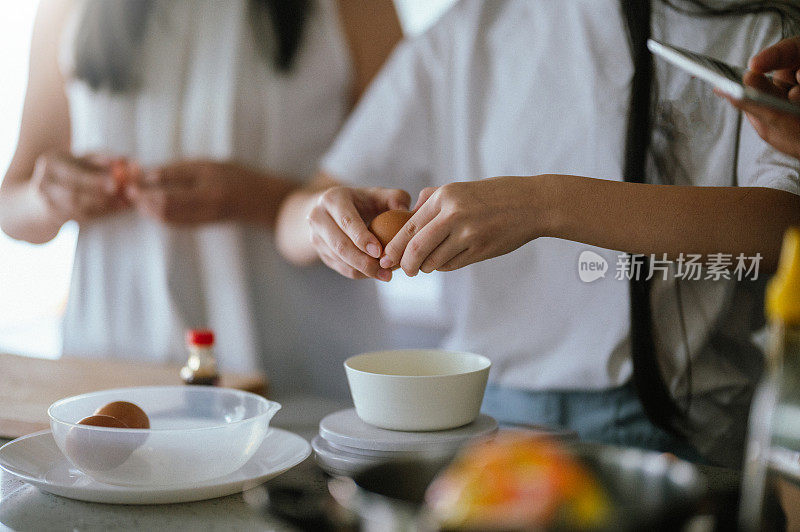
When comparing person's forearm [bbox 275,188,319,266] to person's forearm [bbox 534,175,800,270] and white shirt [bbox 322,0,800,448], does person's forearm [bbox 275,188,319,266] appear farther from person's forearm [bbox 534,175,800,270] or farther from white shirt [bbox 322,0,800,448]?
person's forearm [bbox 534,175,800,270]

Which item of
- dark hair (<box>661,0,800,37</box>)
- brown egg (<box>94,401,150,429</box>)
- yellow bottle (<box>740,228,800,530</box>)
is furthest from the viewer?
dark hair (<box>661,0,800,37</box>)

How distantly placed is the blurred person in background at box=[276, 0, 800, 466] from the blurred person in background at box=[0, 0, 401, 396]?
0.37m

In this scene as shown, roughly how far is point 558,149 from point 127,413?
0.75 m

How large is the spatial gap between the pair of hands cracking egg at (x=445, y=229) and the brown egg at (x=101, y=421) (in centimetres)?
33

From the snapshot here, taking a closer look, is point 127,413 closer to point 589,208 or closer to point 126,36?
point 589,208

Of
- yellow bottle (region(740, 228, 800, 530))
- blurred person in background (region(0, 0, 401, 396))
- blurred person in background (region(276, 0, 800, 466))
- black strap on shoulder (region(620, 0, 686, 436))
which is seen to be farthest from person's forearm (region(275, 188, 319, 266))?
yellow bottle (region(740, 228, 800, 530))

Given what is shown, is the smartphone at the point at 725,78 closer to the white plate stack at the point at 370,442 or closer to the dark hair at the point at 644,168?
the dark hair at the point at 644,168

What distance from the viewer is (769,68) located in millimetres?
831

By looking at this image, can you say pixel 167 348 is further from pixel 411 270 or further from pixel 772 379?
pixel 772 379

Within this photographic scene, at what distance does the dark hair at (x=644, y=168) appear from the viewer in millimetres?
→ 1027

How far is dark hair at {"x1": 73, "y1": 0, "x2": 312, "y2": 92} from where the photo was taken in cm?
172

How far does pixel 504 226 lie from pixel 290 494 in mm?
424

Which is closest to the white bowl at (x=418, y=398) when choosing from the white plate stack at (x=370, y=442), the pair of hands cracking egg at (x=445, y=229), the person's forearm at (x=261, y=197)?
the white plate stack at (x=370, y=442)

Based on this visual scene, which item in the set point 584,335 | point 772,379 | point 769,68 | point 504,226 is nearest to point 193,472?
point 504,226
